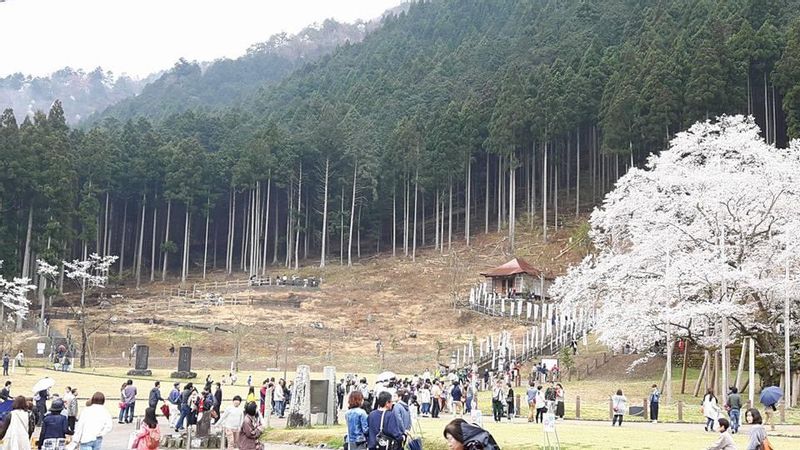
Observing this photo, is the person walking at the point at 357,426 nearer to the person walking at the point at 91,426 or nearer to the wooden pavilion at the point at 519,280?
the person walking at the point at 91,426

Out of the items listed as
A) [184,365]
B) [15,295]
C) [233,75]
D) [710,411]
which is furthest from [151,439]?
[233,75]

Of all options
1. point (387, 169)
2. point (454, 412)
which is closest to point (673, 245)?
point (454, 412)

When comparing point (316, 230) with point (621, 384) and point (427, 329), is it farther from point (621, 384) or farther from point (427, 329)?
point (621, 384)

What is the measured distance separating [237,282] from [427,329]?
2041 cm

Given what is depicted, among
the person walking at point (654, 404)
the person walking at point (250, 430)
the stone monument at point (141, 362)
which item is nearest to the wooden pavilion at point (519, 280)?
the stone monument at point (141, 362)

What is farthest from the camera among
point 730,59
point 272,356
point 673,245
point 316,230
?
point 316,230

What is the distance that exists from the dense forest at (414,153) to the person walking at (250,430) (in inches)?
1638

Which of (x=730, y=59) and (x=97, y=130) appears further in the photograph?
(x=97, y=130)

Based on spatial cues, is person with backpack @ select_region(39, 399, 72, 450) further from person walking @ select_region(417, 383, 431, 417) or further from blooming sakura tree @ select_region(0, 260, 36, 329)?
blooming sakura tree @ select_region(0, 260, 36, 329)

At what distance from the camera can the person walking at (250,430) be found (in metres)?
10.9

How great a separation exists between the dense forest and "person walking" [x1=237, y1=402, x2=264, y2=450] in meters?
41.6

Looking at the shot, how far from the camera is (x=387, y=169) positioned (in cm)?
7156

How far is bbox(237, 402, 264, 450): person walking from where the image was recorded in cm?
1085

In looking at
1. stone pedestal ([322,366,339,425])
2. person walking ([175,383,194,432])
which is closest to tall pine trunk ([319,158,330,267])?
stone pedestal ([322,366,339,425])
